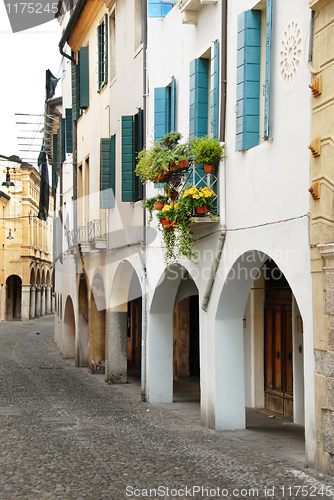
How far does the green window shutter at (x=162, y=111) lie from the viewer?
11.7m

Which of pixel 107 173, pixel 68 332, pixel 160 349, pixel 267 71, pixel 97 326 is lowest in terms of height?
pixel 68 332

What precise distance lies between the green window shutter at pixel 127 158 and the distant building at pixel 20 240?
34.8m

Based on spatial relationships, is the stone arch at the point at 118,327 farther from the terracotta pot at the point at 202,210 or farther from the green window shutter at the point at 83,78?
the terracotta pot at the point at 202,210

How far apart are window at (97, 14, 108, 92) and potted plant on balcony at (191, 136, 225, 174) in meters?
8.40

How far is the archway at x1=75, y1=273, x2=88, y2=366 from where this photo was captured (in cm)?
2022

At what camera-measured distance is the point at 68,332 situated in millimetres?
24109

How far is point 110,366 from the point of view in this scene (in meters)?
16.1

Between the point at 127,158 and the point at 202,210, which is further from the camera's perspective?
the point at 127,158

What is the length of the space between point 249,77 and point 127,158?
5807 mm

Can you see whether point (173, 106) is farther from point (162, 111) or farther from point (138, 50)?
point (138, 50)

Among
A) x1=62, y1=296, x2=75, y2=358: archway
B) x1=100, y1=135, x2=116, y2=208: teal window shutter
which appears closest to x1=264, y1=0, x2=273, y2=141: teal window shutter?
x1=100, y1=135, x2=116, y2=208: teal window shutter

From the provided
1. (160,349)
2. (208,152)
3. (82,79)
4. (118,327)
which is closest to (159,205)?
(208,152)

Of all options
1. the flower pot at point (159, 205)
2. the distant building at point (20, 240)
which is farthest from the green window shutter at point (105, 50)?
the distant building at point (20, 240)

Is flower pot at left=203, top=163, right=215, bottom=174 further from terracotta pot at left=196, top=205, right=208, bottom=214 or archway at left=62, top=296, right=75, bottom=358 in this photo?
archway at left=62, top=296, right=75, bottom=358
